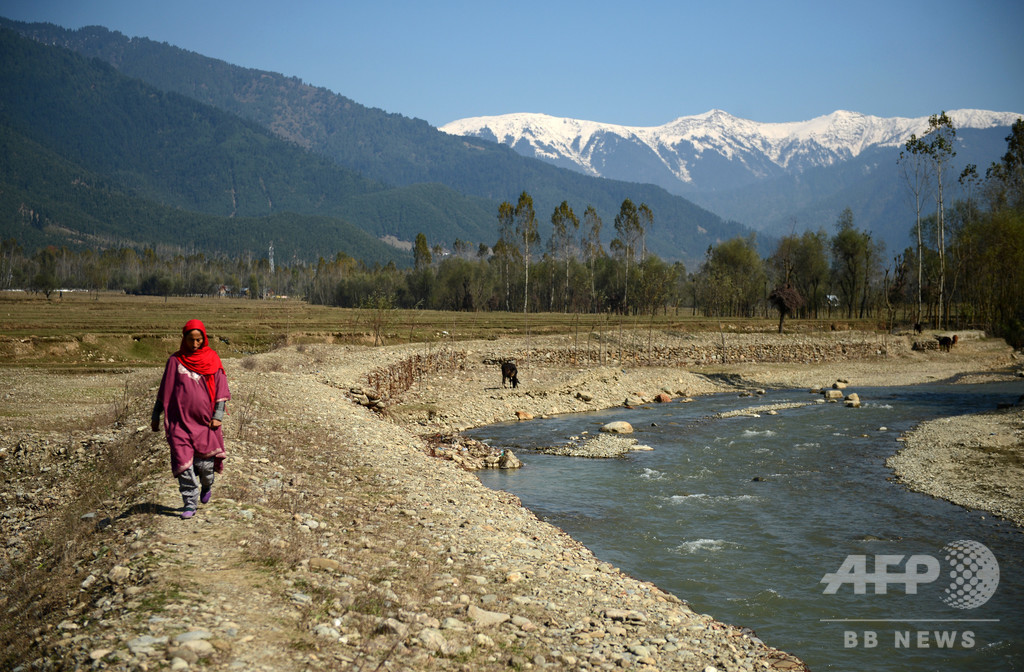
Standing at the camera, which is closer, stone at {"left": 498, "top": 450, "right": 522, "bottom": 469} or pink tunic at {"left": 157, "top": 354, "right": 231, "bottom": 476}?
pink tunic at {"left": 157, "top": 354, "right": 231, "bottom": 476}

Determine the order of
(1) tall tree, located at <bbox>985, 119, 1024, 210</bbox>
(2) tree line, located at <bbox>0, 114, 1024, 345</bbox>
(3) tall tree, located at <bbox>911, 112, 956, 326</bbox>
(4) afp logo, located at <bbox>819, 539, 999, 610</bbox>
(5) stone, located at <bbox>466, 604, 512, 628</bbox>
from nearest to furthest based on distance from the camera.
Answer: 1. (5) stone, located at <bbox>466, 604, 512, 628</bbox>
2. (4) afp logo, located at <bbox>819, 539, 999, 610</bbox>
3. (2) tree line, located at <bbox>0, 114, 1024, 345</bbox>
4. (3) tall tree, located at <bbox>911, 112, 956, 326</bbox>
5. (1) tall tree, located at <bbox>985, 119, 1024, 210</bbox>

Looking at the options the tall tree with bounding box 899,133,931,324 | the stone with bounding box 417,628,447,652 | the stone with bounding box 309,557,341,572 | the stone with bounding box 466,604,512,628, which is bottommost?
the stone with bounding box 466,604,512,628

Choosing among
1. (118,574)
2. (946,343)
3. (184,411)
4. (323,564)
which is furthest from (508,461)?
(946,343)

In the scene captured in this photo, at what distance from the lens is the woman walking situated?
371 inches

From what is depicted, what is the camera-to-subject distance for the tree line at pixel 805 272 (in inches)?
2485

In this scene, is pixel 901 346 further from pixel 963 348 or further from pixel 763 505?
pixel 763 505

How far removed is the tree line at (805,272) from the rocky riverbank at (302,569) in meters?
36.1

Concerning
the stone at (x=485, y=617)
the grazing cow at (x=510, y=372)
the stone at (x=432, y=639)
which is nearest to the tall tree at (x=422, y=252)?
the grazing cow at (x=510, y=372)

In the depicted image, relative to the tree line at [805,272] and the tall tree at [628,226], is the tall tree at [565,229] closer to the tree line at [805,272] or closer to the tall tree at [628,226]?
the tree line at [805,272]

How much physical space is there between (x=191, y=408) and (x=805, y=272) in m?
98.4

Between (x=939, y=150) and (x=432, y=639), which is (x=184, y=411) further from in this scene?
(x=939, y=150)

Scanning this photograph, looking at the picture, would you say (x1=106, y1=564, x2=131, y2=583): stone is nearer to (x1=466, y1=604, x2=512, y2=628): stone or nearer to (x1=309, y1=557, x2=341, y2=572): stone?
(x1=309, y1=557, x2=341, y2=572): stone

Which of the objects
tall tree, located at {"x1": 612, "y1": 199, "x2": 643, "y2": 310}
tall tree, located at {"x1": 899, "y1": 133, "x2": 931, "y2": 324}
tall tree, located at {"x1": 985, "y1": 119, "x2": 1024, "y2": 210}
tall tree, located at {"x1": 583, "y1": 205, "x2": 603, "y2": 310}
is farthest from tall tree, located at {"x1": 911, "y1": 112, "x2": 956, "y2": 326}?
tall tree, located at {"x1": 583, "y1": 205, "x2": 603, "y2": 310}

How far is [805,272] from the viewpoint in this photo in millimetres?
97250
